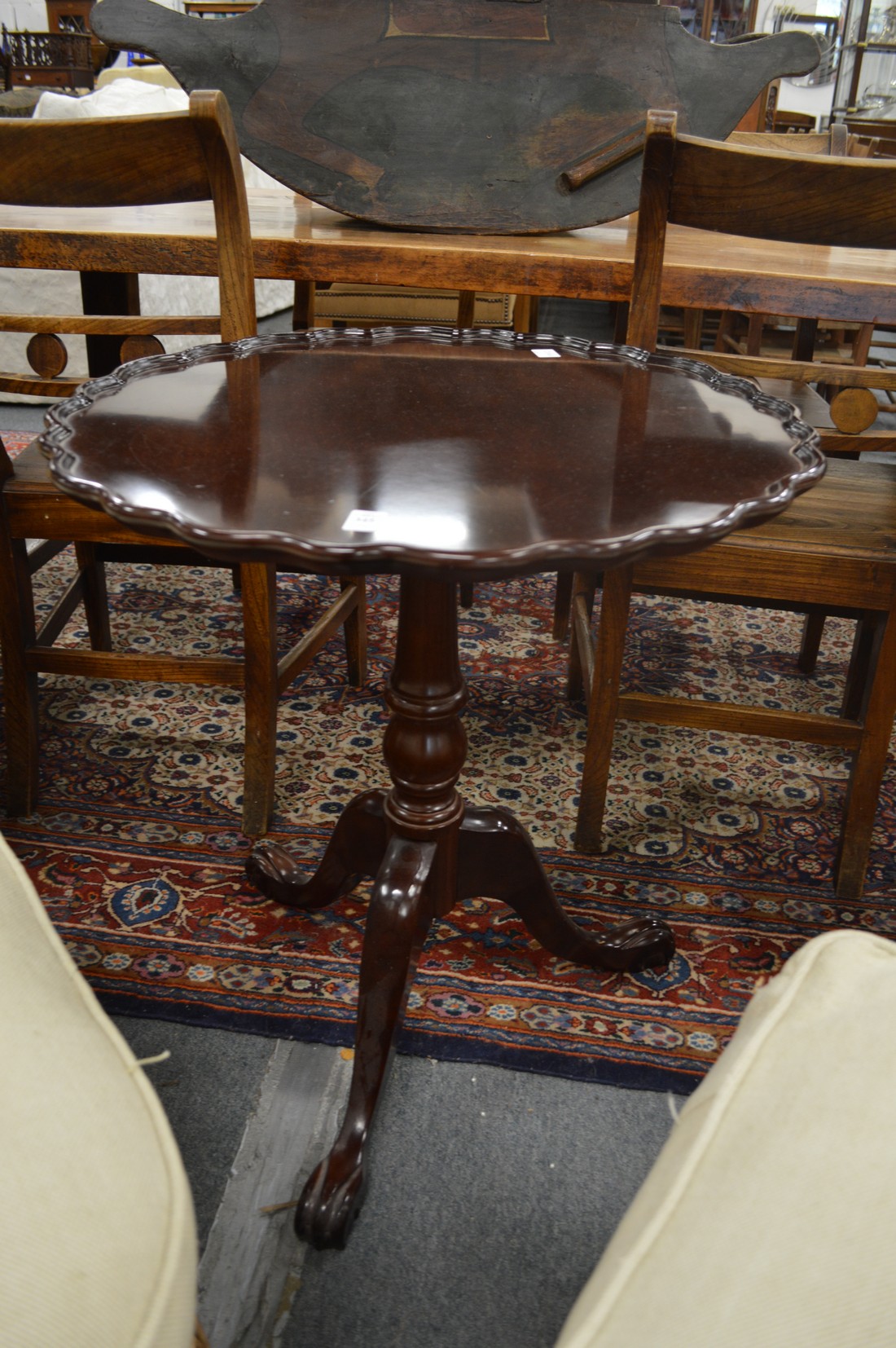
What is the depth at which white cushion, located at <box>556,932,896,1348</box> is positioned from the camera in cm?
55

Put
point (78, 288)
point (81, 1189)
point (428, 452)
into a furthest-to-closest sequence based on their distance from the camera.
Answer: point (78, 288)
point (428, 452)
point (81, 1189)

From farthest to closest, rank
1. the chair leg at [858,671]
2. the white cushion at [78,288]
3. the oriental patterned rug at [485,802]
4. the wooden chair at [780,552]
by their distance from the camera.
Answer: the white cushion at [78,288], the chair leg at [858,671], the oriental patterned rug at [485,802], the wooden chair at [780,552]

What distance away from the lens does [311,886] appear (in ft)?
4.79

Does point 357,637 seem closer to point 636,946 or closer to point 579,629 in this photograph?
point 579,629

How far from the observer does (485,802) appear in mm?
1788

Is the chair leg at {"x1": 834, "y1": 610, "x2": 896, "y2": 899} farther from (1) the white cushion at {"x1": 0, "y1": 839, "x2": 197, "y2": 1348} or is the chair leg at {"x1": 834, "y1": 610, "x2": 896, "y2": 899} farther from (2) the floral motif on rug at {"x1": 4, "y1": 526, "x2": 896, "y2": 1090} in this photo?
(1) the white cushion at {"x1": 0, "y1": 839, "x2": 197, "y2": 1348}

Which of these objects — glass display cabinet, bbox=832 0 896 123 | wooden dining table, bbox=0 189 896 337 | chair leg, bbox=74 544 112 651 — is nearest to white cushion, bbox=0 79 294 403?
chair leg, bbox=74 544 112 651

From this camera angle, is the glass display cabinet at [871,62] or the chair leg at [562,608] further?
the glass display cabinet at [871,62]

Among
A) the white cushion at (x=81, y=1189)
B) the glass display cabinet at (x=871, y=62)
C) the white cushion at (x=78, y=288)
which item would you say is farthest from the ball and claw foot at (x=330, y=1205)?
the glass display cabinet at (x=871, y=62)

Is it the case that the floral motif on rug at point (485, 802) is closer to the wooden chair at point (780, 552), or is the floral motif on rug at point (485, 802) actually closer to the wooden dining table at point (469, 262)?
the wooden chair at point (780, 552)

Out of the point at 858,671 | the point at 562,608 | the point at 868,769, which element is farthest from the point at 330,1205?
the point at 562,608

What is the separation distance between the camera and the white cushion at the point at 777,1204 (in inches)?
21.6

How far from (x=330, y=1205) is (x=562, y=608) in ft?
5.06

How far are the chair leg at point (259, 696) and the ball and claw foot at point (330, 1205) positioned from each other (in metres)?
0.69
